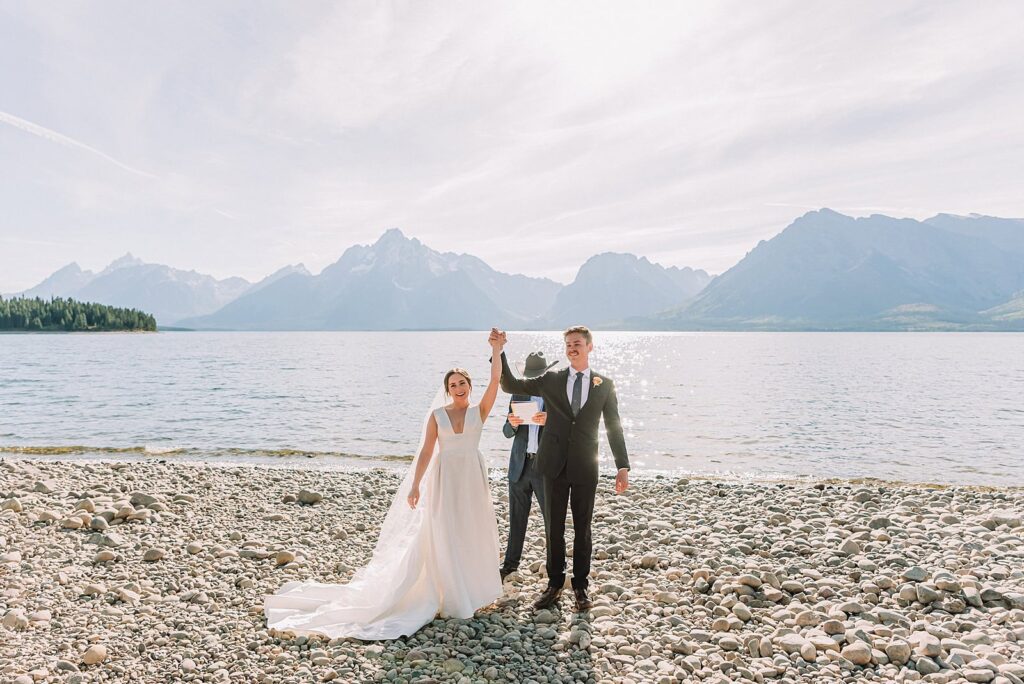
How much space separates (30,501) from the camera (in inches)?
471

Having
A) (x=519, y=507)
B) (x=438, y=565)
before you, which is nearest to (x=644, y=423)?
(x=519, y=507)

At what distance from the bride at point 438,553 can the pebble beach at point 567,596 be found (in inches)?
12.4

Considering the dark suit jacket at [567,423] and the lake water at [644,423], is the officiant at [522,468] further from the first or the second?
the lake water at [644,423]

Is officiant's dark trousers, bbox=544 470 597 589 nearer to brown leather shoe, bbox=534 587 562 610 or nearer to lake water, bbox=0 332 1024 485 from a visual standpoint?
brown leather shoe, bbox=534 587 562 610

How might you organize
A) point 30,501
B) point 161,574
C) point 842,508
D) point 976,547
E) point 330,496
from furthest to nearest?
point 330,496, point 842,508, point 30,501, point 976,547, point 161,574

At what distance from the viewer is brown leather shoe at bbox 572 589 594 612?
7.59m

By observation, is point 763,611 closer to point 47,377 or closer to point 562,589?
point 562,589

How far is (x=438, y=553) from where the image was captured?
707 cm

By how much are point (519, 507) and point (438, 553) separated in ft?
6.55

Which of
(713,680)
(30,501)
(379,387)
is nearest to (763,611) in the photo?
(713,680)

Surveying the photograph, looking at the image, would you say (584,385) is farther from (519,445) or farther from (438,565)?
(438,565)

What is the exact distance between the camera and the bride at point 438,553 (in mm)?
6965

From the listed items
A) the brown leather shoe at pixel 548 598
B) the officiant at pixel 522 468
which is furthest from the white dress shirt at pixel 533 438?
the brown leather shoe at pixel 548 598

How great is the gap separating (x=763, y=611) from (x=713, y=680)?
2149mm
